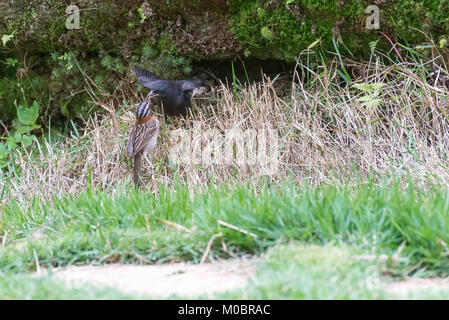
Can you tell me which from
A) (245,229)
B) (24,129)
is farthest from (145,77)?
(245,229)

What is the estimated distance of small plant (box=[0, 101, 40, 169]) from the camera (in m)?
6.98

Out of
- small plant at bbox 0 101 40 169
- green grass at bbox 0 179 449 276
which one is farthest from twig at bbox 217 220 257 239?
small plant at bbox 0 101 40 169

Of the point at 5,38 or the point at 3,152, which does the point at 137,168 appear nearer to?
the point at 3,152

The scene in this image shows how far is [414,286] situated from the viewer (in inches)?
109

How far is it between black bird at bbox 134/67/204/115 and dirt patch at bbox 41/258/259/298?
11.8 feet

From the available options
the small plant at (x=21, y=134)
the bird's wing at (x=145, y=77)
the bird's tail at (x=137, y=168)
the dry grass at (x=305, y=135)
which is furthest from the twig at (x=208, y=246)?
the small plant at (x=21, y=134)

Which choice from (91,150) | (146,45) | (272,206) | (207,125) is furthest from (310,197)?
(146,45)

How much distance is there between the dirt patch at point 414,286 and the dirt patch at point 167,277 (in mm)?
679

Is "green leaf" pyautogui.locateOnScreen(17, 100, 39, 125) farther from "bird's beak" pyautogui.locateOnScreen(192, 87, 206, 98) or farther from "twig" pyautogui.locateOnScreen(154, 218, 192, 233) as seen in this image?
"twig" pyautogui.locateOnScreen(154, 218, 192, 233)

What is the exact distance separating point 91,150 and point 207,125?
1337 millimetres

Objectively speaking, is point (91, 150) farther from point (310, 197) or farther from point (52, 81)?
point (310, 197)

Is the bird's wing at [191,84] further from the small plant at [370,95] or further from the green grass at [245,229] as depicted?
the green grass at [245,229]
